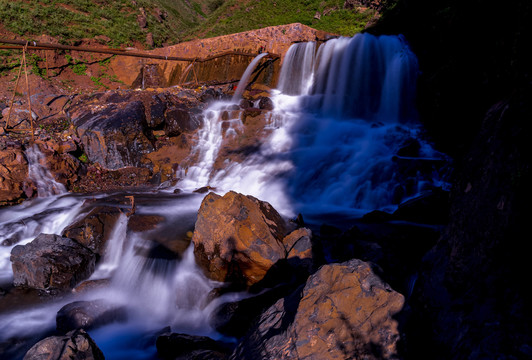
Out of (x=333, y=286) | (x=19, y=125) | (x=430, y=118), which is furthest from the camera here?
(x=19, y=125)

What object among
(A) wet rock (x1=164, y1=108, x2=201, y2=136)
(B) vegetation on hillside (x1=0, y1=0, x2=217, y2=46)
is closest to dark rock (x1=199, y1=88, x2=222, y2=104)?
(A) wet rock (x1=164, y1=108, x2=201, y2=136)

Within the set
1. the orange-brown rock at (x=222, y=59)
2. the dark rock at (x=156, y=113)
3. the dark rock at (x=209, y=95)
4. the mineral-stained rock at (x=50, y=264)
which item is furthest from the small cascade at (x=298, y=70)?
the mineral-stained rock at (x=50, y=264)

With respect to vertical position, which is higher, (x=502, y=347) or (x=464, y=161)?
(x=464, y=161)

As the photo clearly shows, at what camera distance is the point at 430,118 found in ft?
30.9

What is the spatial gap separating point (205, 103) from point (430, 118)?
8.48 metres

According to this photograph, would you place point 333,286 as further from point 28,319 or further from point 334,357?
point 28,319

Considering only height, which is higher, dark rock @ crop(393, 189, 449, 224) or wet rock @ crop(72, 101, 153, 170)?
wet rock @ crop(72, 101, 153, 170)

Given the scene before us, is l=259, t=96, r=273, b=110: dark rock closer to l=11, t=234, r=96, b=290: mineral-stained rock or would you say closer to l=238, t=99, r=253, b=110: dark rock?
l=238, t=99, r=253, b=110: dark rock

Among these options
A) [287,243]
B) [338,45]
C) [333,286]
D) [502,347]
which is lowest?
[287,243]

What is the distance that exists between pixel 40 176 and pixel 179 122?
187 inches

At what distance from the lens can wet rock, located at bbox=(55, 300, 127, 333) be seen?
14.0 feet

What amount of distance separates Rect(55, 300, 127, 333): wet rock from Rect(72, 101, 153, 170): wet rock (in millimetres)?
6353

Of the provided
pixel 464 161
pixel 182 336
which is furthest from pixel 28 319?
pixel 464 161

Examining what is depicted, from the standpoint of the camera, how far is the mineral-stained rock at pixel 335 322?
2031mm
